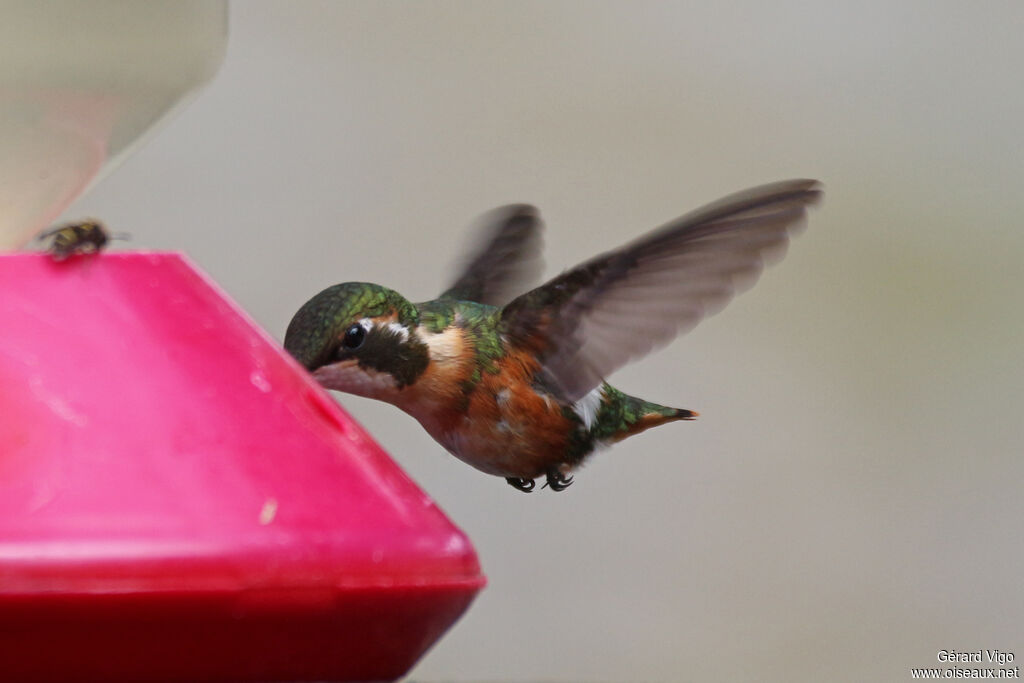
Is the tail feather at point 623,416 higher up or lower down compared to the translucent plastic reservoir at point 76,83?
lower down

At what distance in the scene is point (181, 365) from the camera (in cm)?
130

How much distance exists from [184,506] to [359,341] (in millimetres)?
1002

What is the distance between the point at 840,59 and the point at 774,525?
2411 millimetres

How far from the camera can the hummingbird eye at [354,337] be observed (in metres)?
2.11

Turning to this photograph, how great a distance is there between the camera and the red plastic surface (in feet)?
3.57

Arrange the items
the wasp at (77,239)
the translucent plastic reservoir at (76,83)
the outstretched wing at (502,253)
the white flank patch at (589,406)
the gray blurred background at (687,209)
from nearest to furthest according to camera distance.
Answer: the wasp at (77,239)
the translucent plastic reservoir at (76,83)
the white flank patch at (589,406)
the outstretched wing at (502,253)
the gray blurred background at (687,209)

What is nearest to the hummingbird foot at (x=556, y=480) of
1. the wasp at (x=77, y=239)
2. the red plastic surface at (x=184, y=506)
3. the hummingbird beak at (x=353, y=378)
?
the hummingbird beak at (x=353, y=378)

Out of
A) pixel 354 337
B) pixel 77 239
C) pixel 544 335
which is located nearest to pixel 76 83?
pixel 77 239

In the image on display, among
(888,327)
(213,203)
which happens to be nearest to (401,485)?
(213,203)

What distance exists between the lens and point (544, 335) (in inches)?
96.6

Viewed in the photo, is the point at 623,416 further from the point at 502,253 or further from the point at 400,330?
the point at 400,330

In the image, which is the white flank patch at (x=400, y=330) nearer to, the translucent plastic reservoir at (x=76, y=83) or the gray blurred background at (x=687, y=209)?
the translucent plastic reservoir at (x=76, y=83)

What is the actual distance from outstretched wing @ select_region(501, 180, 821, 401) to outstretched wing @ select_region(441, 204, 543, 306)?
51 centimetres

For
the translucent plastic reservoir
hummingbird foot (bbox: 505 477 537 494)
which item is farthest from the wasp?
hummingbird foot (bbox: 505 477 537 494)
